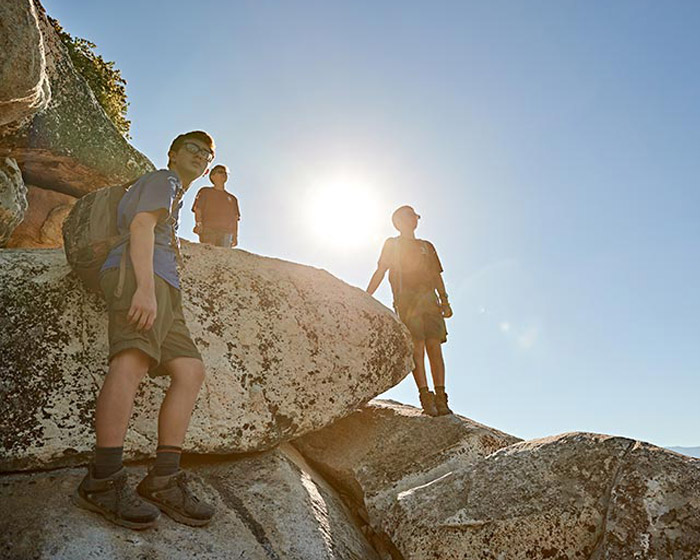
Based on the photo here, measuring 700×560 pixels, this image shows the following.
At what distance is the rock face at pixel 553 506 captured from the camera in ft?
13.8

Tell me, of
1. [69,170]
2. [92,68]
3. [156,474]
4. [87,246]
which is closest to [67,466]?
[156,474]

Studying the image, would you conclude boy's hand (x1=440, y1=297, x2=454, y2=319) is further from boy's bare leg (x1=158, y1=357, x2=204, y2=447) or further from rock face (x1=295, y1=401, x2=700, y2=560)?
boy's bare leg (x1=158, y1=357, x2=204, y2=447)

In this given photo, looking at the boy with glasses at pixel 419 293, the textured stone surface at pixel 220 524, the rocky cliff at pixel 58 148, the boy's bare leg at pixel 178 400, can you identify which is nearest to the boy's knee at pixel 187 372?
the boy's bare leg at pixel 178 400

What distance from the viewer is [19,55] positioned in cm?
512

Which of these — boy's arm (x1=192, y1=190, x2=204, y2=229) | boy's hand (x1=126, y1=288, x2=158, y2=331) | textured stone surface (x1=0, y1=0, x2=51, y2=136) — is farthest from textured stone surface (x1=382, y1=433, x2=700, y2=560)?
boy's arm (x1=192, y1=190, x2=204, y2=229)

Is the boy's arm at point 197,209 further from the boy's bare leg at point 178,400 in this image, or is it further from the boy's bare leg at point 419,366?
the boy's bare leg at point 178,400

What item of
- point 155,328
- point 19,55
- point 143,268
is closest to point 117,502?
point 155,328

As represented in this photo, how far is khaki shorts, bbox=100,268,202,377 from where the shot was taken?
4090 millimetres

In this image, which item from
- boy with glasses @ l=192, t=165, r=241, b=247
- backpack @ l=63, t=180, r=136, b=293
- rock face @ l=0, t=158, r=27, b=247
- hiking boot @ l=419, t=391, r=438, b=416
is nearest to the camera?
backpack @ l=63, t=180, r=136, b=293

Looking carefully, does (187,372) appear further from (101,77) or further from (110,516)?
(101,77)

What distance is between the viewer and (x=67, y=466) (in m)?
4.73

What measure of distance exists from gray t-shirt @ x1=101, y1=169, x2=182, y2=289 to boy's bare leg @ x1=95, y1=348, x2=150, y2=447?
0.76 meters

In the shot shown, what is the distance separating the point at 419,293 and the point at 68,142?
635 centimetres

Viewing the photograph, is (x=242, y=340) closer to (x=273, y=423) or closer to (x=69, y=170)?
(x=273, y=423)
